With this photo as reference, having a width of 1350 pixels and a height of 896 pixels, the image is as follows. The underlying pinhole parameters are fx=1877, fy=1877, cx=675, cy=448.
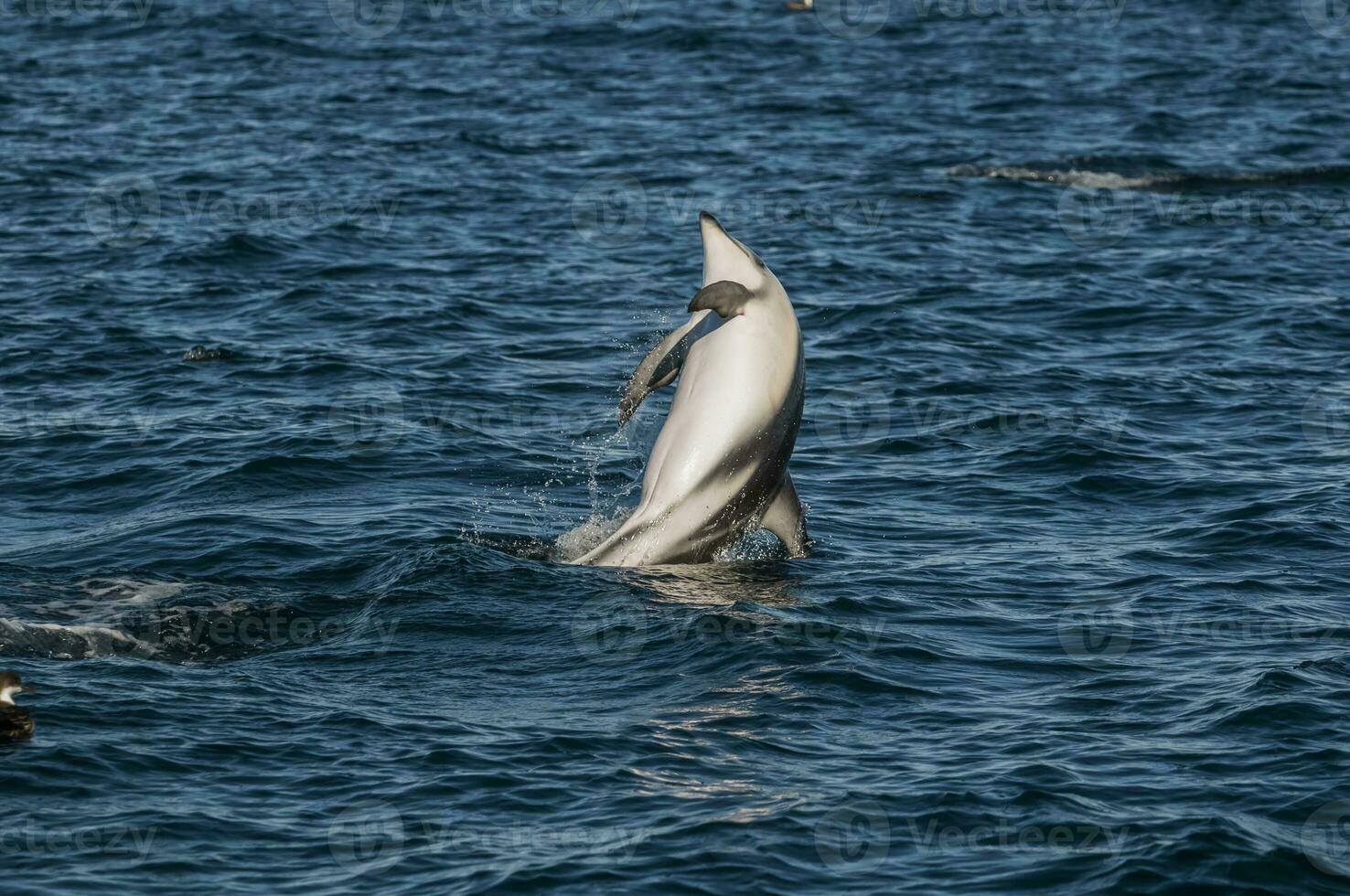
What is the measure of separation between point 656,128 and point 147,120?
9.52m

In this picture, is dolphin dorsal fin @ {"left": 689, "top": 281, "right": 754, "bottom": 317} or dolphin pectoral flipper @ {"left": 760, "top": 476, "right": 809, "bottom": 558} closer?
dolphin dorsal fin @ {"left": 689, "top": 281, "right": 754, "bottom": 317}

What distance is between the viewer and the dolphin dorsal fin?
602 inches

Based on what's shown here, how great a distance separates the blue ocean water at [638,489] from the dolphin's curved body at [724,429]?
437mm

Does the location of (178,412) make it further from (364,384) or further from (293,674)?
(293,674)

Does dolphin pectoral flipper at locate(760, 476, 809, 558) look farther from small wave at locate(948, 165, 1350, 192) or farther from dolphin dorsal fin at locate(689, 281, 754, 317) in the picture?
small wave at locate(948, 165, 1350, 192)

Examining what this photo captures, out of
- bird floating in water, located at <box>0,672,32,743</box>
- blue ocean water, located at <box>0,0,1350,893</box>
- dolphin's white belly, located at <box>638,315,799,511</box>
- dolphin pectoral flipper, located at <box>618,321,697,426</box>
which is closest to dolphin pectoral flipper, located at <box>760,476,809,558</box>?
blue ocean water, located at <box>0,0,1350,893</box>

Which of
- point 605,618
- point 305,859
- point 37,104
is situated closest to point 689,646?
point 605,618

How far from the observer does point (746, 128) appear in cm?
3581

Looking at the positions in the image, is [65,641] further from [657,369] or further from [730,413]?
[730,413]

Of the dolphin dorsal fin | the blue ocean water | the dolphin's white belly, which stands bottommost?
the blue ocean water

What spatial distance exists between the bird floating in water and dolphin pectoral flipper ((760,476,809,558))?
6456 millimetres

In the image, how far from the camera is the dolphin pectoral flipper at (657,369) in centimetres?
1581

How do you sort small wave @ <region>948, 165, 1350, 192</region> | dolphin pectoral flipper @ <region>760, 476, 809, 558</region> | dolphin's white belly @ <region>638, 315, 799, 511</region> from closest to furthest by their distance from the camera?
dolphin's white belly @ <region>638, 315, 799, 511</region>, dolphin pectoral flipper @ <region>760, 476, 809, 558</region>, small wave @ <region>948, 165, 1350, 192</region>

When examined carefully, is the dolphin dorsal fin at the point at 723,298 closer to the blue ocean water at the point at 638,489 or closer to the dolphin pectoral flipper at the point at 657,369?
the dolphin pectoral flipper at the point at 657,369
